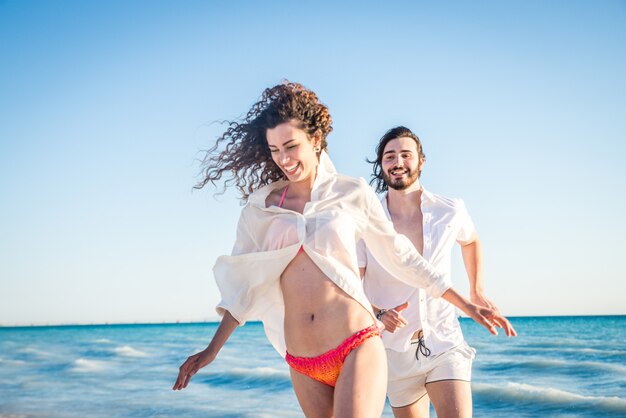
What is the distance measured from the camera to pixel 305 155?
336cm

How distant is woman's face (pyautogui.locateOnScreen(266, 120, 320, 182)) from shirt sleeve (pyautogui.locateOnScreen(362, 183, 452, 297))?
353 mm

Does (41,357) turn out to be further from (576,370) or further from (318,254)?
(318,254)

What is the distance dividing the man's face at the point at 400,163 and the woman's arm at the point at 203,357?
166 centimetres

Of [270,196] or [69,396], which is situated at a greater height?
[270,196]

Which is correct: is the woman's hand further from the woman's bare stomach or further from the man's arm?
the man's arm

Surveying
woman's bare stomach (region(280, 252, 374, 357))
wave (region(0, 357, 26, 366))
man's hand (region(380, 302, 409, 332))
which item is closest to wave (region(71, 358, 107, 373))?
wave (region(0, 357, 26, 366))

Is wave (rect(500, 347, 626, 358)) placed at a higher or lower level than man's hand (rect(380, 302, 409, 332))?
lower

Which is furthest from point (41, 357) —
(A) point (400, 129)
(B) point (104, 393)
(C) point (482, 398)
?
(A) point (400, 129)

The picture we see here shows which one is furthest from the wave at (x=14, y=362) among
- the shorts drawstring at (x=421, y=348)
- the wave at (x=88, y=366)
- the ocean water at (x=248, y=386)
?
the shorts drawstring at (x=421, y=348)

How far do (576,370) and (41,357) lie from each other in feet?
54.1

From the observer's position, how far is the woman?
307 centimetres

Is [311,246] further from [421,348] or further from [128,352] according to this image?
[128,352]

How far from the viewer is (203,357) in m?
3.18

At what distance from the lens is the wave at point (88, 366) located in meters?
17.6
